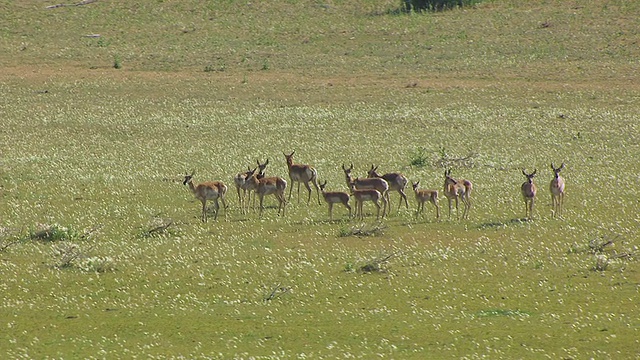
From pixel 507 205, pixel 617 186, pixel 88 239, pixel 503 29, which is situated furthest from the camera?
pixel 503 29

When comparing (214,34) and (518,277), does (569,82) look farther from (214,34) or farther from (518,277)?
(518,277)

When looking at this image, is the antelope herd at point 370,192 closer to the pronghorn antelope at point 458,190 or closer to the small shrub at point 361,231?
the pronghorn antelope at point 458,190

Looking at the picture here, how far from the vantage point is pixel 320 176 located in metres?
33.7

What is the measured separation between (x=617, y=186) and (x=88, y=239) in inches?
643

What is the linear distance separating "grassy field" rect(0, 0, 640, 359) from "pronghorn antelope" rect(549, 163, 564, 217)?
46 centimetres

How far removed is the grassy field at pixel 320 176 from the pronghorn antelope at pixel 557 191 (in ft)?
1.52

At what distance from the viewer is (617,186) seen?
3189cm

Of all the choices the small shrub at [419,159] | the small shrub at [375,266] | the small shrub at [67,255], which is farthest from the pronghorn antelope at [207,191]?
the small shrub at [419,159]

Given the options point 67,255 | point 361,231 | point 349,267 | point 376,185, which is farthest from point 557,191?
point 67,255

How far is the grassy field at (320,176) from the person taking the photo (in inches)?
710

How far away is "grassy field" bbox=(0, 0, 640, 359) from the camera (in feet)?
59.2

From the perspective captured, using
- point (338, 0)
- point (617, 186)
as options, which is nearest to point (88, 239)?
point (617, 186)

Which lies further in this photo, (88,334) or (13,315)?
(13,315)

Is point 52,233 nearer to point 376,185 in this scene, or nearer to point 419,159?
point 376,185
